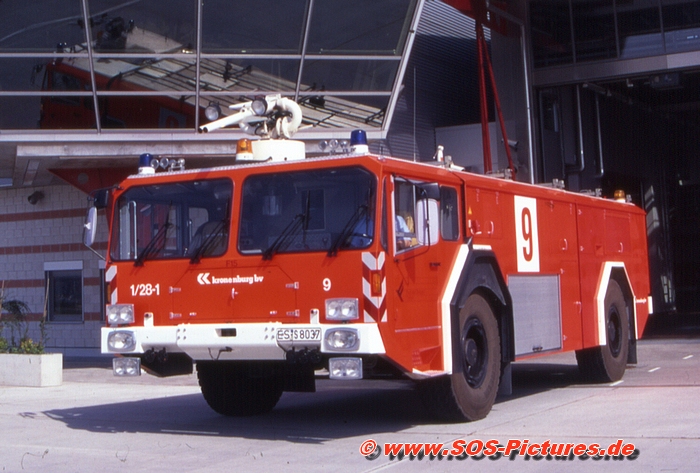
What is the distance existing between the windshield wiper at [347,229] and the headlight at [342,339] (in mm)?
711

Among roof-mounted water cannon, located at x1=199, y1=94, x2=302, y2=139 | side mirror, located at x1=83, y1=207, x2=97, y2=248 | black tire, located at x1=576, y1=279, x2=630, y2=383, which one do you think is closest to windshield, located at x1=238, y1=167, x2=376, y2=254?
roof-mounted water cannon, located at x1=199, y1=94, x2=302, y2=139

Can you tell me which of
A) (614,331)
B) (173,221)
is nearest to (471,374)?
(173,221)

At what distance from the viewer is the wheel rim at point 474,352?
945cm

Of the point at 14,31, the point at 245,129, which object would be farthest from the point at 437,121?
the point at 245,129

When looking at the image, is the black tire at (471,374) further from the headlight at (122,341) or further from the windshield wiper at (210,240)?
the headlight at (122,341)

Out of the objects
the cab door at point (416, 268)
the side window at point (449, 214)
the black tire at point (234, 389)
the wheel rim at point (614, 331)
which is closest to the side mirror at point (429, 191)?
the cab door at point (416, 268)

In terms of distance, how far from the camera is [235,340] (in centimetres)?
877

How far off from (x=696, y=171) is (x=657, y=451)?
116 feet

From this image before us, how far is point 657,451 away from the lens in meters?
7.59

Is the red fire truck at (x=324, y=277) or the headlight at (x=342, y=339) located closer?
the headlight at (x=342, y=339)

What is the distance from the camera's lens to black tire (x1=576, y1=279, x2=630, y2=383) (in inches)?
502

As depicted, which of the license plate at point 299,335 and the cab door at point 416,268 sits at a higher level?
the cab door at point 416,268

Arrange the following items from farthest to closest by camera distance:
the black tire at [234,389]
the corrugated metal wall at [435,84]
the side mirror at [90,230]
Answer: the corrugated metal wall at [435,84], the black tire at [234,389], the side mirror at [90,230]

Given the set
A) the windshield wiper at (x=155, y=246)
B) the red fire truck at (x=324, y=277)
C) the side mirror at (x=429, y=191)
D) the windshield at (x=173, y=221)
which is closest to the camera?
the red fire truck at (x=324, y=277)
